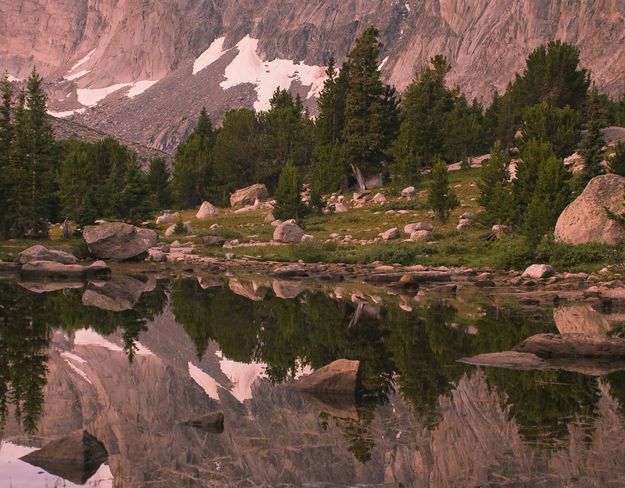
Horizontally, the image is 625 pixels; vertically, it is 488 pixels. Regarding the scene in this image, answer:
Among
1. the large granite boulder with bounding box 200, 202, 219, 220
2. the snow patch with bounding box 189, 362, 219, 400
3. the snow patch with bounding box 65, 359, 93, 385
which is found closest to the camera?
the snow patch with bounding box 189, 362, 219, 400

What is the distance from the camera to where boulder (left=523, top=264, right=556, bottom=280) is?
31.9 metres

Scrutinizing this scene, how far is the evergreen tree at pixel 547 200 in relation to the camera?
36312 mm

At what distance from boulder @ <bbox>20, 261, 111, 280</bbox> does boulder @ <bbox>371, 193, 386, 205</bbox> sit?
27.8 m

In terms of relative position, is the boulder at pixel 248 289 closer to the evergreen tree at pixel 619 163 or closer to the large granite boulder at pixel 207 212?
the evergreen tree at pixel 619 163

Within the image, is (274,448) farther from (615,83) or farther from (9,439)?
(615,83)

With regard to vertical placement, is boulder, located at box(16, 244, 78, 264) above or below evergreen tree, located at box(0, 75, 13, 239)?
below

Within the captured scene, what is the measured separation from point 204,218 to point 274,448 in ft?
211

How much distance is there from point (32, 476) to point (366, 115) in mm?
62846

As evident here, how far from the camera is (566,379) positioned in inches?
581

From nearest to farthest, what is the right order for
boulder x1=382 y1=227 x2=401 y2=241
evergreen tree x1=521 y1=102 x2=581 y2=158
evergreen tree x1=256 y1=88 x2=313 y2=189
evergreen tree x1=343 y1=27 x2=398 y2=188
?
boulder x1=382 y1=227 x2=401 y2=241 → evergreen tree x1=521 y1=102 x2=581 y2=158 → evergreen tree x1=343 y1=27 x2=398 y2=188 → evergreen tree x1=256 y1=88 x2=313 y2=189

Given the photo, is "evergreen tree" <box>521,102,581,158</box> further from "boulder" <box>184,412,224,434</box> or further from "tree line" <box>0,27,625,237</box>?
"boulder" <box>184,412,224,434</box>

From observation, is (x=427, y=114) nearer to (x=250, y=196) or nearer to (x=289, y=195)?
(x=250, y=196)

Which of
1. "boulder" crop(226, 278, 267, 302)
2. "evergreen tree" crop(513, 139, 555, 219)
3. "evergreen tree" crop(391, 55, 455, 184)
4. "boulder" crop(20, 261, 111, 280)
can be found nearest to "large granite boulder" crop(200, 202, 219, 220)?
"evergreen tree" crop(391, 55, 455, 184)

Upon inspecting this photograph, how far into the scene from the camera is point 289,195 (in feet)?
191
